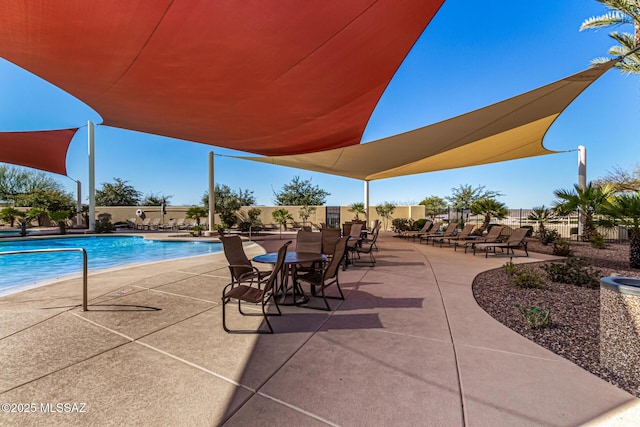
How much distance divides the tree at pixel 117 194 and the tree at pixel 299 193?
1468 cm

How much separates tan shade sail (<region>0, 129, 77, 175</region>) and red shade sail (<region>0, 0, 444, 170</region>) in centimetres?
789

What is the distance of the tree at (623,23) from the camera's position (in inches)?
304

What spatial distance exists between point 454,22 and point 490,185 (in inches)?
582

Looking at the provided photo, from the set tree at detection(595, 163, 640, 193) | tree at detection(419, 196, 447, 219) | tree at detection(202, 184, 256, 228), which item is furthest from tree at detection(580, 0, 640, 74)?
tree at detection(202, 184, 256, 228)

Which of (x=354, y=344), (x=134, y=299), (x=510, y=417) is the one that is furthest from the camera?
(x=134, y=299)

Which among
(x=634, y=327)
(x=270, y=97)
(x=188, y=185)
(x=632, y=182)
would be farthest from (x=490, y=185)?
(x=188, y=185)

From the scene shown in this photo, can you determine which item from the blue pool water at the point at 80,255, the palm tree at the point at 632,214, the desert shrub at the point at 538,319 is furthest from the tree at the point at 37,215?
the palm tree at the point at 632,214

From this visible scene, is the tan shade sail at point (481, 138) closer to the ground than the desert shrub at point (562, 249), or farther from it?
farther from it

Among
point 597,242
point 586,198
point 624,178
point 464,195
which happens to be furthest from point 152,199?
point 624,178

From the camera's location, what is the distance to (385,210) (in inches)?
718

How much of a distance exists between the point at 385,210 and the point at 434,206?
4.60m

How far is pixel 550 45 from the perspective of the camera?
7.74 metres

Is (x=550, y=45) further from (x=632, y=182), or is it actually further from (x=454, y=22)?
(x=632, y=182)

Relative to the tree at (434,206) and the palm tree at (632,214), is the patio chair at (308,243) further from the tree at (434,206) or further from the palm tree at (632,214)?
the tree at (434,206)
